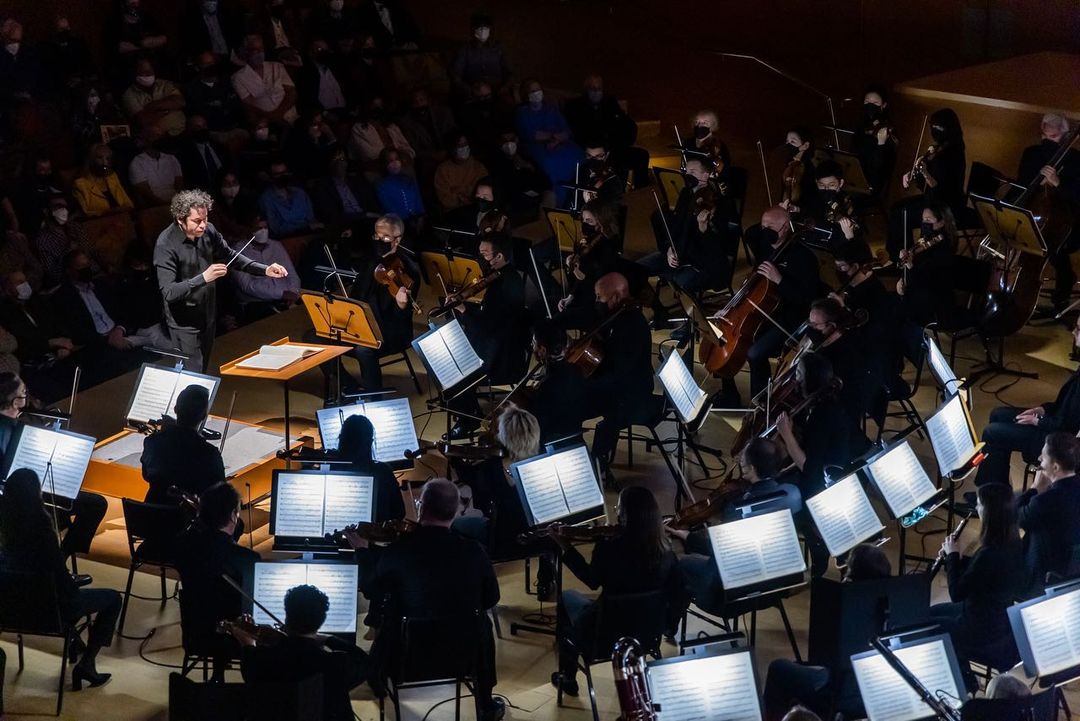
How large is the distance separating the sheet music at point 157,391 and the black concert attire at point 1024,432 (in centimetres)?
432

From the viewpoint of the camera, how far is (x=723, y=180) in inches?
423

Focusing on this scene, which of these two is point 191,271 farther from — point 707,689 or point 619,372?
point 707,689

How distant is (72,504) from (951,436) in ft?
14.1

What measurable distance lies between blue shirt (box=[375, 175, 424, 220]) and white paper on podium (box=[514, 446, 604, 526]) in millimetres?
5798

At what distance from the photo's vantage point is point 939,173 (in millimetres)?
11180

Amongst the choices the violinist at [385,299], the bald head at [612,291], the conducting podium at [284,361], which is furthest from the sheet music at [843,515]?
the violinist at [385,299]

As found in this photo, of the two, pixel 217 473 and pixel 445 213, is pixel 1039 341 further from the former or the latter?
pixel 217 473

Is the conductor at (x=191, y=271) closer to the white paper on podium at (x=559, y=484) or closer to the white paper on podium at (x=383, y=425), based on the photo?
the white paper on podium at (x=383, y=425)

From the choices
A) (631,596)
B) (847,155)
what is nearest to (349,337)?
(631,596)

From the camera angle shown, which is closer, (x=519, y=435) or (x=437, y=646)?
(x=437, y=646)

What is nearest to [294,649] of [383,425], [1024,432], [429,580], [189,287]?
[429,580]

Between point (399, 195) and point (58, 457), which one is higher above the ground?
point (399, 195)

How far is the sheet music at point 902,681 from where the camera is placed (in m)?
5.14

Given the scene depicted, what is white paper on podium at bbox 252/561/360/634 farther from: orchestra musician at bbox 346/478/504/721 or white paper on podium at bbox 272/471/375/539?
white paper on podium at bbox 272/471/375/539
